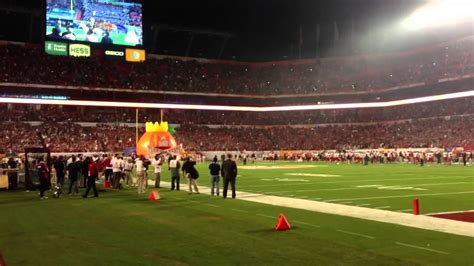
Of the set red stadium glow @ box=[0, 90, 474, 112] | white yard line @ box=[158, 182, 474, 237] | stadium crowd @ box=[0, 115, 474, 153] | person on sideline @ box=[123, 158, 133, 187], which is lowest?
white yard line @ box=[158, 182, 474, 237]

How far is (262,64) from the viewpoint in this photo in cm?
8562

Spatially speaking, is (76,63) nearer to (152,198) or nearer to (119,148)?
(119,148)

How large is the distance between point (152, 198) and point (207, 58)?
67.0 m

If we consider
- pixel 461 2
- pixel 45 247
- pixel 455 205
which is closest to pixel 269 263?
pixel 45 247

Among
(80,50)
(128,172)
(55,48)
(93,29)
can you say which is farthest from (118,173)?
(93,29)

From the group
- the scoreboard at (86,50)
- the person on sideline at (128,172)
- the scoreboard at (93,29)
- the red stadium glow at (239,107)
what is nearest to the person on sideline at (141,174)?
the person on sideline at (128,172)

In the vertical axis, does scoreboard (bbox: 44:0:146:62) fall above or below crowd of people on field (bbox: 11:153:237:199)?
above

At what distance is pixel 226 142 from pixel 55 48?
38569mm

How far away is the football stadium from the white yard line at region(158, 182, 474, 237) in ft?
0.21

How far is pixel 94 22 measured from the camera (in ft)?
135

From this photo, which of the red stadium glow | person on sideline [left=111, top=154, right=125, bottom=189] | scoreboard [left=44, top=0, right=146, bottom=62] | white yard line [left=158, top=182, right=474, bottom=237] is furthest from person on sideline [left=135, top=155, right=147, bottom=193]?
the red stadium glow

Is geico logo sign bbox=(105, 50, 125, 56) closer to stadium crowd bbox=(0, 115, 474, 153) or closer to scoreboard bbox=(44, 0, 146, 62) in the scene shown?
scoreboard bbox=(44, 0, 146, 62)

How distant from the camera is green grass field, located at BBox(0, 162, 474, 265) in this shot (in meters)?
8.02

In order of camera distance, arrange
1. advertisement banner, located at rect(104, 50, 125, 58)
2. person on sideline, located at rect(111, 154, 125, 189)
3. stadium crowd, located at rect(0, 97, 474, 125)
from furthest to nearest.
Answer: stadium crowd, located at rect(0, 97, 474, 125)
advertisement banner, located at rect(104, 50, 125, 58)
person on sideline, located at rect(111, 154, 125, 189)
